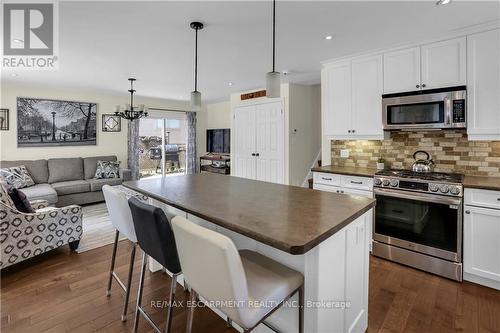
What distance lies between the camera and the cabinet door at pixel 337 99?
3.42m

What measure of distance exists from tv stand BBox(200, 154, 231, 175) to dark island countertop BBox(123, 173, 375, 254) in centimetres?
439


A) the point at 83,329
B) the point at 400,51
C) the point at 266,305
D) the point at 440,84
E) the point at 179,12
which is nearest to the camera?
the point at 266,305

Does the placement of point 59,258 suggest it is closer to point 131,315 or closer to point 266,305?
point 131,315

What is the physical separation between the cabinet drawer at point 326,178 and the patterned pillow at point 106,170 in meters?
4.45

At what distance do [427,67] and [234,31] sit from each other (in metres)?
2.05

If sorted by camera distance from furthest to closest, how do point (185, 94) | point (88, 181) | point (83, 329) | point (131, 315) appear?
point (185, 94), point (88, 181), point (131, 315), point (83, 329)

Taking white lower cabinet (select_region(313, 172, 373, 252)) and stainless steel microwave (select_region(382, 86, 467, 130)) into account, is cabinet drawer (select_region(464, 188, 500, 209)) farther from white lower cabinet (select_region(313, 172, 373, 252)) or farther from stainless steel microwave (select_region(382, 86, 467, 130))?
white lower cabinet (select_region(313, 172, 373, 252))

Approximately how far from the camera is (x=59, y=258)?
9.93ft

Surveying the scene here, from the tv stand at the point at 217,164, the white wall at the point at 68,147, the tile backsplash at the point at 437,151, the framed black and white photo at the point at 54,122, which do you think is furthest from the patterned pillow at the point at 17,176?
the tile backsplash at the point at 437,151

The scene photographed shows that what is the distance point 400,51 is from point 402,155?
1.21 m

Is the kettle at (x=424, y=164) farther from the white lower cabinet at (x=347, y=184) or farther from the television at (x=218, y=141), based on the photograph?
the television at (x=218, y=141)

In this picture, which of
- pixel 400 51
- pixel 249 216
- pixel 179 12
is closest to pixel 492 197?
pixel 400 51

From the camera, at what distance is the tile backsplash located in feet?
8.99

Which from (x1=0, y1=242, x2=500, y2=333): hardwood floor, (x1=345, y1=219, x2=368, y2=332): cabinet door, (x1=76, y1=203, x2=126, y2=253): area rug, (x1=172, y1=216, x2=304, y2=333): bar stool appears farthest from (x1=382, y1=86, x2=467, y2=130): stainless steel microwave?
(x1=76, y1=203, x2=126, y2=253): area rug
